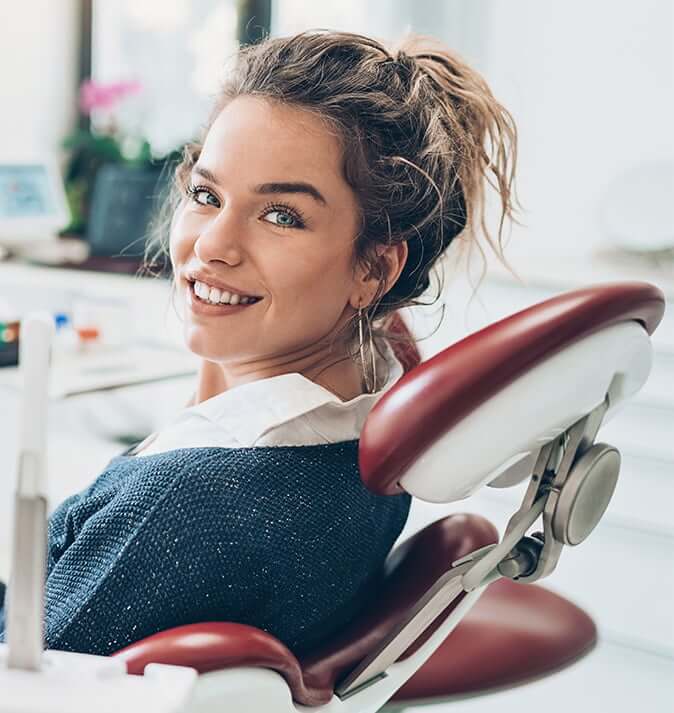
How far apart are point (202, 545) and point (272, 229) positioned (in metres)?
0.31

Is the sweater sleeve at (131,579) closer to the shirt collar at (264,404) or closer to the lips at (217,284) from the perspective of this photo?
the shirt collar at (264,404)

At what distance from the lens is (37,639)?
0.69 meters

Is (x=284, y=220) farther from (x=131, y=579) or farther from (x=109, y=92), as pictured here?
(x=109, y=92)

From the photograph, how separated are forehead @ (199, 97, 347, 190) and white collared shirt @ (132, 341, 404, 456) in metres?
0.19

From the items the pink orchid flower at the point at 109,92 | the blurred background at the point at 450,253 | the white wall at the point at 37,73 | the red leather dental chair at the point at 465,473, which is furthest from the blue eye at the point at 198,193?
the white wall at the point at 37,73

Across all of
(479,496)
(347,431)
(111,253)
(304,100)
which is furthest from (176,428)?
(111,253)

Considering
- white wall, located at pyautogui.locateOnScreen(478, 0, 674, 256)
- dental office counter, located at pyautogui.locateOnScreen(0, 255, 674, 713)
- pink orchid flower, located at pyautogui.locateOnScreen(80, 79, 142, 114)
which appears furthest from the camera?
→ pink orchid flower, located at pyautogui.locateOnScreen(80, 79, 142, 114)

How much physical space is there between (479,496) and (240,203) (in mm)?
1515

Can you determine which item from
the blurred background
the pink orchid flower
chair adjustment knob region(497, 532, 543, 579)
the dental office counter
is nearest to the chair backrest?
chair adjustment knob region(497, 532, 543, 579)

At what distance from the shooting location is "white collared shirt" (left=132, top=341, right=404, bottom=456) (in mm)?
938

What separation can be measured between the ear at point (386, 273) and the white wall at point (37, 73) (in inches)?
110

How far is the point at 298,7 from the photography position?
3.28 metres

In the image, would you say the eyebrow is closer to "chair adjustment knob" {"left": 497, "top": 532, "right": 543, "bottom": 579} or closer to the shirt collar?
the shirt collar

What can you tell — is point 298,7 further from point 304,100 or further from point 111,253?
point 304,100
